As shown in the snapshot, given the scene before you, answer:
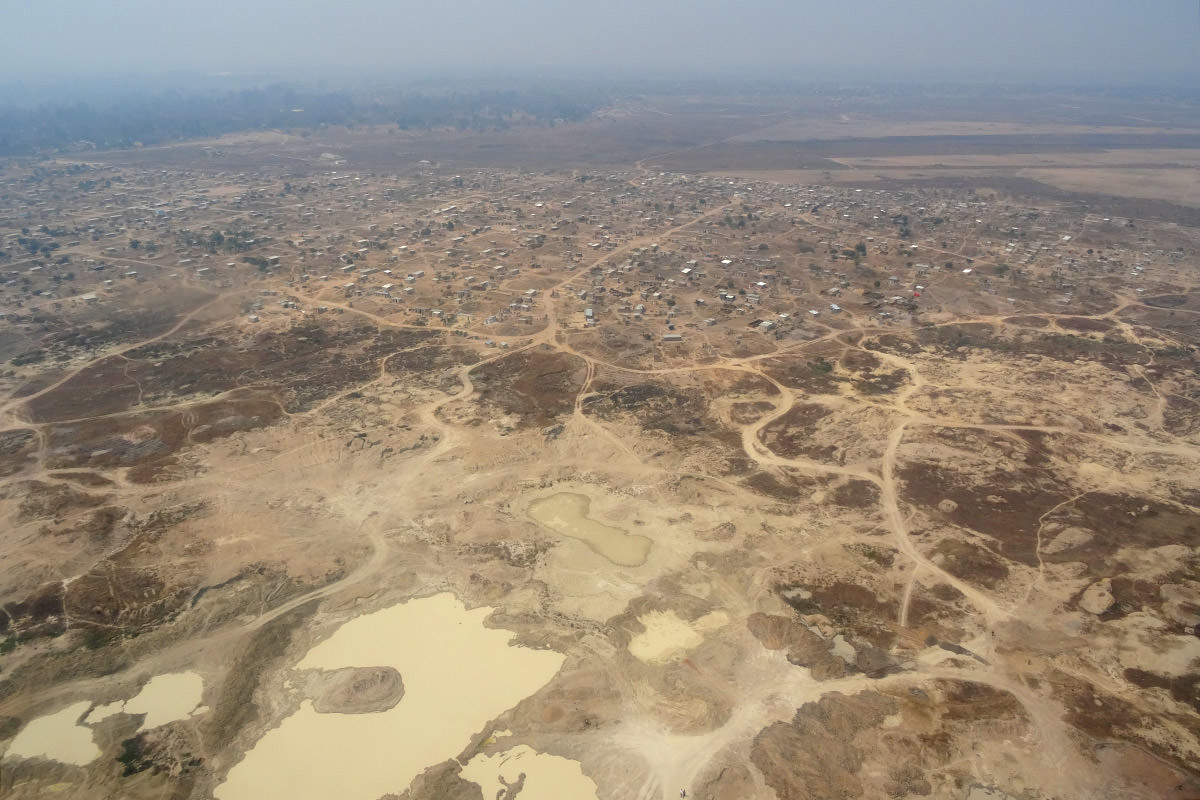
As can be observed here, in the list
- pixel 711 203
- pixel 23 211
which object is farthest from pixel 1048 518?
pixel 23 211

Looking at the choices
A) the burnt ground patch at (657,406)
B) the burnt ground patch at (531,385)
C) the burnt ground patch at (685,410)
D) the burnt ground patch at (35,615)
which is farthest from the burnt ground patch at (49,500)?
the burnt ground patch at (657,406)

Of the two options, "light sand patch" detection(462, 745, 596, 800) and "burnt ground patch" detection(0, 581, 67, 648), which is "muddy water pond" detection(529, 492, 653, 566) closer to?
"light sand patch" detection(462, 745, 596, 800)

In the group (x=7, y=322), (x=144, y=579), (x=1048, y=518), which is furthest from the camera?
(x=7, y=322)

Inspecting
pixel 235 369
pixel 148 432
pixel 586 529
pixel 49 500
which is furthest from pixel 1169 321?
pixel 49 500

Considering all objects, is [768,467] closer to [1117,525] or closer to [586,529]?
[586,529]

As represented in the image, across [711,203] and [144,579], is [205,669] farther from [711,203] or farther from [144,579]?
[711,203]

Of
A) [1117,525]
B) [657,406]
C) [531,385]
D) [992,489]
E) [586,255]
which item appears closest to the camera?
[1117,525]

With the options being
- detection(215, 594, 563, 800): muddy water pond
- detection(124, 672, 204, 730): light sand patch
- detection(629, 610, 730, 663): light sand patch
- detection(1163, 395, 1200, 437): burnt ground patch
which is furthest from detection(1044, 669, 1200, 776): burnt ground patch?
detection(124, 672, 204, 730): light sand patch
